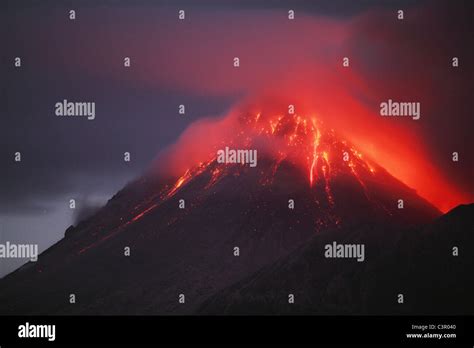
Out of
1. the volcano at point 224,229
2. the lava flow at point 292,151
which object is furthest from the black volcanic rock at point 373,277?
the lava flow at point 292,151

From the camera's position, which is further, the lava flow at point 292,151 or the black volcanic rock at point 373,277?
the lava flow at point 292,151

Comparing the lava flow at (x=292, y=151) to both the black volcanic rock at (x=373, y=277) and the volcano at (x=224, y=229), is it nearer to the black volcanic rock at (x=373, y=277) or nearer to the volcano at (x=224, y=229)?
the volcano at (x=224, y=229)

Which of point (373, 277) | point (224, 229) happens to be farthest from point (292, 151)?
point (373, 277)

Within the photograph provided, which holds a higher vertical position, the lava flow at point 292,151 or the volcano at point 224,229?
the lava flow at point 292,151

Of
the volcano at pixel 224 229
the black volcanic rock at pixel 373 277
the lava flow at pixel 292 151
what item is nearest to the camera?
the black volcanic rock at pixel 373 277

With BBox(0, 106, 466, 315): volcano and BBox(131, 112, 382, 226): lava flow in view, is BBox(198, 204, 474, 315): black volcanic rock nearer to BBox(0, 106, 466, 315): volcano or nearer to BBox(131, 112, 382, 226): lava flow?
BBox(0, 106, 466, 315): volcano

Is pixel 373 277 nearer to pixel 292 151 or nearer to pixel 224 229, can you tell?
pixel 224 229

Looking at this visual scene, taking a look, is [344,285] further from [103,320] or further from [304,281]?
[103,320]

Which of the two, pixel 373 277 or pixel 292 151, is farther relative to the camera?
pixel 292 151
